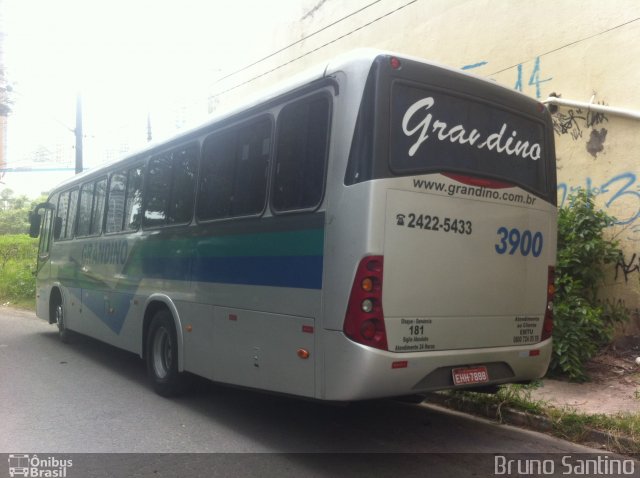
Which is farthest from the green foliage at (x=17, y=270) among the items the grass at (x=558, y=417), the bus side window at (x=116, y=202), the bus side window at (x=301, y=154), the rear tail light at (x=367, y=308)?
the rear tail light at (x=367, y=308)

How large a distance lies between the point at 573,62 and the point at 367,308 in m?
5.72

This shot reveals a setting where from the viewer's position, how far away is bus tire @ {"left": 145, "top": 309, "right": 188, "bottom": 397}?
6641 mm

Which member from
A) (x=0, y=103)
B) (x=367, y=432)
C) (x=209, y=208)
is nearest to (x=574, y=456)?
(x=367, y=432)

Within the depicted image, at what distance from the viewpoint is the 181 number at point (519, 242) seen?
16.3 ft

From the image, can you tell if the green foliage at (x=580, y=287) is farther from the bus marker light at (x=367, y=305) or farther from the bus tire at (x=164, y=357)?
the bus tire at (x=164, y=357)

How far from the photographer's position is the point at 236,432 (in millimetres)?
5531

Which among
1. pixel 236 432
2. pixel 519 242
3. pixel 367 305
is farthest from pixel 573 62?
pixel 236 432

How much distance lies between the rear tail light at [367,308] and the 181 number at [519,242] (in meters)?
1.29

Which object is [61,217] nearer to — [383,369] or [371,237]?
[371,237]

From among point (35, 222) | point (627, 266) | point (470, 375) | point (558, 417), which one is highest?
point (35, 222)

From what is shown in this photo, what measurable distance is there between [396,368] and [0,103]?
Answer: 19563 millimetres

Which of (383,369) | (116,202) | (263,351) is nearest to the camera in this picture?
(383,369)

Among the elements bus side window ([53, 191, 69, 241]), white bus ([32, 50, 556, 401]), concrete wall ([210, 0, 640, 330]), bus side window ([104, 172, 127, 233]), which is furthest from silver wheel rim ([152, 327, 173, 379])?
concrete wall ([210, 0, 640, 330])

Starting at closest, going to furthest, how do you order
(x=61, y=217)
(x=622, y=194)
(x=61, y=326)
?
(x=622, y=194)
(x=61, y=326)
(x=61, y=217)
